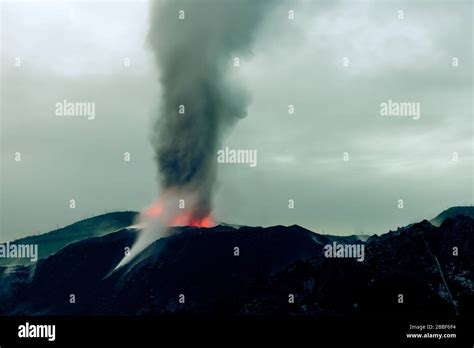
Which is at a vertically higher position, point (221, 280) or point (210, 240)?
point (210, 240)

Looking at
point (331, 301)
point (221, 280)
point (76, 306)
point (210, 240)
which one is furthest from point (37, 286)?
point (331, 301)

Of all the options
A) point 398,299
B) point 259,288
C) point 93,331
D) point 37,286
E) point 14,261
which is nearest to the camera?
point 93,331

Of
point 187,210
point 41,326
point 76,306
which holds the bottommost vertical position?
point 76,306

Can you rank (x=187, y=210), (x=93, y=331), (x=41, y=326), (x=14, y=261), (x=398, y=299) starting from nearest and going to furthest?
1. (x=41, y=326)
2. (x=93, y=331)
3. (x=398, y=299)
4. (x=187, y=210)
5. (x=14, y=261)

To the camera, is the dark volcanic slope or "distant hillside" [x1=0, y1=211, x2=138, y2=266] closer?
the dark volcanic slope

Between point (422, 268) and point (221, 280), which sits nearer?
point (422, 268)

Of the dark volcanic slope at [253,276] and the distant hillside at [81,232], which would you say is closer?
the dark volcanic slope at [253,276]

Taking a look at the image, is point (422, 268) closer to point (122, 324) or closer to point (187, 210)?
point (122, 324)

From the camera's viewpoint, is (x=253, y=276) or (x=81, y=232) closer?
(x=253, y=276)
